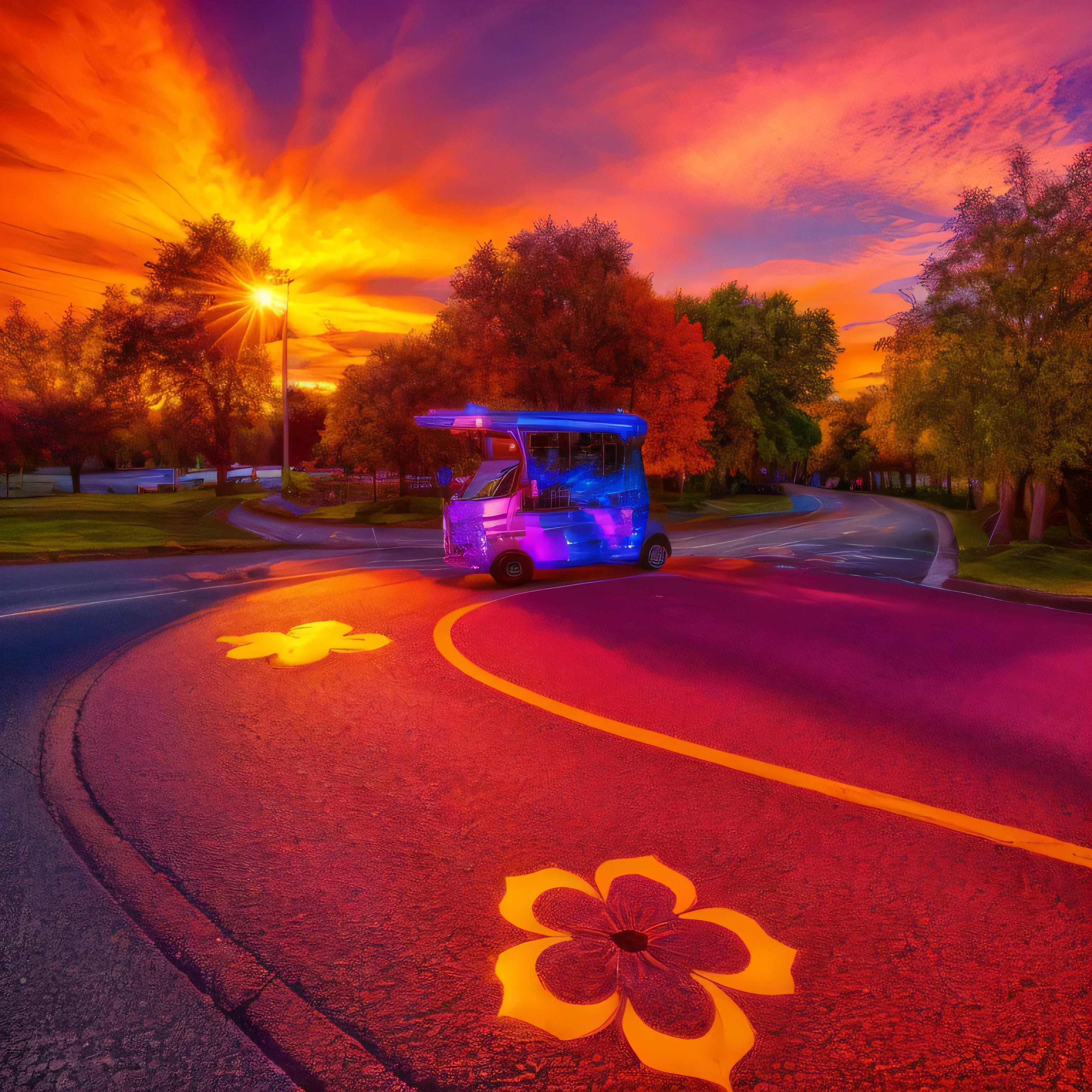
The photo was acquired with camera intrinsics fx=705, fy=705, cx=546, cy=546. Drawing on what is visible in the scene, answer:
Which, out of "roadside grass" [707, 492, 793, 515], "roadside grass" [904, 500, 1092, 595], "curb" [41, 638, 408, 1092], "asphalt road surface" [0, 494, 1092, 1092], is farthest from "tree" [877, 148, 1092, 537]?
"curb" [41, 638, 408, 1092]

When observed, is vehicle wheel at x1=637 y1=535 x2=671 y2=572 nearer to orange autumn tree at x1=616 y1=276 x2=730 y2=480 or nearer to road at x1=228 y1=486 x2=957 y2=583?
road at x1=228 y1=486 x2=957 y2=583

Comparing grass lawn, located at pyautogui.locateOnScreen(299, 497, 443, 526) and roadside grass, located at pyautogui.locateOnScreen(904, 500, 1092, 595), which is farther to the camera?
grass lawn, located at pyautogui.locateOnScreen(299, 497, 443, 526)

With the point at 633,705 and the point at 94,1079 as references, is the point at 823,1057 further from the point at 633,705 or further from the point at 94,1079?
the point at 633,705

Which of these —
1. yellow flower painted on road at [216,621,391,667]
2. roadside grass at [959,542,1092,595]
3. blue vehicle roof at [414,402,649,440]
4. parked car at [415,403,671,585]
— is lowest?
roadside grass at [959,542,1092,595]

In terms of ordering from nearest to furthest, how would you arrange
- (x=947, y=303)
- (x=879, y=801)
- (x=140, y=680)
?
1. (x=879, y=801)
2. (x=140, y=680)
3. (x=947, y=303)

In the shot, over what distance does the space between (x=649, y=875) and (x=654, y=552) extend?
11.2m

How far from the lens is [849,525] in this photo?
30500 mm

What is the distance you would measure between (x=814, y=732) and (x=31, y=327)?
55137 mm

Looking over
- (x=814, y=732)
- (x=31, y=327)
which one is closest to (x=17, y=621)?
(x=814, y=732)

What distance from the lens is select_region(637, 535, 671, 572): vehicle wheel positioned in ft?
46.5

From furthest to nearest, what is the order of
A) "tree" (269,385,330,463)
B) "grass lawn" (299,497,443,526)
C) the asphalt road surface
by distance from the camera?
"tree" (269,385,330,463) → "grass lawn" (299,497,443,526) → the asphalt road surface

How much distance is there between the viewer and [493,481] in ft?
40.7

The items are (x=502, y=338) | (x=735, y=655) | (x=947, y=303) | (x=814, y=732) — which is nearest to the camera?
(x=814, y=732)

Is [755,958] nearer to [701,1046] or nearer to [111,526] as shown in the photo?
[701,1046]
